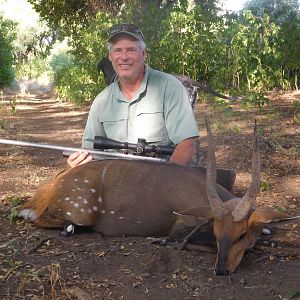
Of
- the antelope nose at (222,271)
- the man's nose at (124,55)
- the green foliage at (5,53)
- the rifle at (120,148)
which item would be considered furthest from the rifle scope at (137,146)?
the green foliage at (5,53)

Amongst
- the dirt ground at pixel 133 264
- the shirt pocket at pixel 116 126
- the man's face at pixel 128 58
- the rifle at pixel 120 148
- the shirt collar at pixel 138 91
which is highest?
the man's face at pixel 128 58

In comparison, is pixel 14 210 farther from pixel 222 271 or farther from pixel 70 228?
pixel 222 271

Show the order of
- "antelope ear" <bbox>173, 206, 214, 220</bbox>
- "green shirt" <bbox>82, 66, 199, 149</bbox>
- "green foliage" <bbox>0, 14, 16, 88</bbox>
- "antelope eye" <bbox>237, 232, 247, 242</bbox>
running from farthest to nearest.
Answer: "green foliage" <bbox>0, 14, 16, 88</bbox> < "green shirt" <bbox>82, 66, 199, 149</bbox> < "antelope ear" <bbox>173, 206, 214, 220</bbox> < "antelope eye" <bbox>237, 232, 247, 242</bbox>

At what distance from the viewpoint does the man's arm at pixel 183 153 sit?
512cm

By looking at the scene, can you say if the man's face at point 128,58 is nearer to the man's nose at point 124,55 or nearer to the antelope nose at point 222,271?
the man's nose at point 124,55

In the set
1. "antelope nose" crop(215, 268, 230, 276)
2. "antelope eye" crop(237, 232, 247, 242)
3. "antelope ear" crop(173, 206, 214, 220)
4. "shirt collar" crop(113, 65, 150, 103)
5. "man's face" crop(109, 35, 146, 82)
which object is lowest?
"antelope nose" crop(215, 268, 230, 276)

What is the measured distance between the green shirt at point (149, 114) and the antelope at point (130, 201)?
47 centimetres

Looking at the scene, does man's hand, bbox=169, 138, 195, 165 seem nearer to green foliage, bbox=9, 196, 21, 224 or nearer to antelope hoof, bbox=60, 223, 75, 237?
antelope hoof, bbox=60, 223, 75, 237

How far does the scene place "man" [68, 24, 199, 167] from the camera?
17.1 feet

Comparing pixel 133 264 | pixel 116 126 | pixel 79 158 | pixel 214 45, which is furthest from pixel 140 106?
pixel 214 45

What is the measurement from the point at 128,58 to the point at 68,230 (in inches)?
65.6

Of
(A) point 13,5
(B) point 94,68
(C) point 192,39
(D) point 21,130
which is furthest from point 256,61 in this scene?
(A) point 13,5

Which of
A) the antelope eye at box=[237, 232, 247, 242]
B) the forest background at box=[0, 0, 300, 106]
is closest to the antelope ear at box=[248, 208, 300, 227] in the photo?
the antelope eye at box=[237, 232, 247, 242]

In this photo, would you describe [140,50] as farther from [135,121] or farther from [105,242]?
[105,242]
